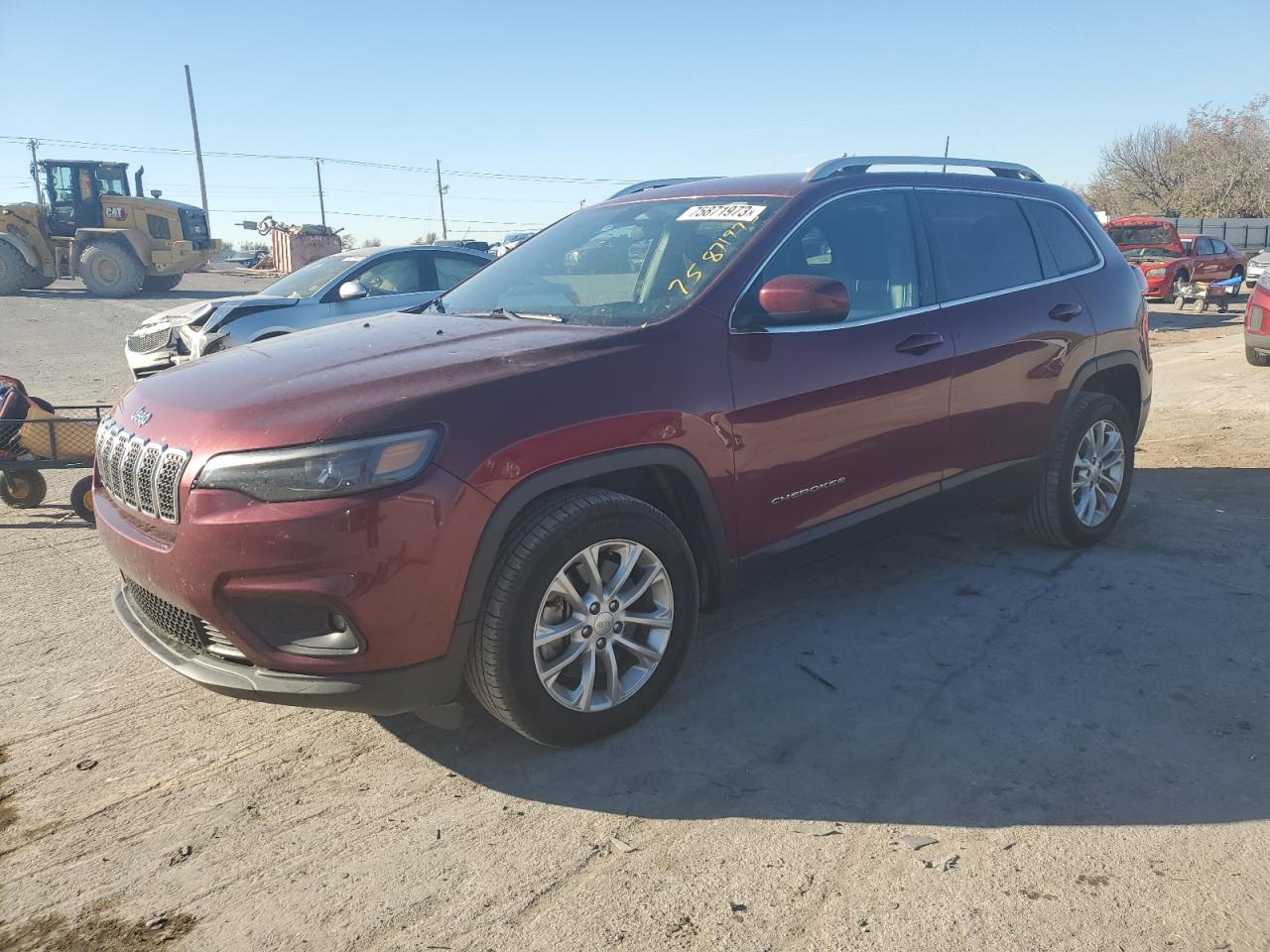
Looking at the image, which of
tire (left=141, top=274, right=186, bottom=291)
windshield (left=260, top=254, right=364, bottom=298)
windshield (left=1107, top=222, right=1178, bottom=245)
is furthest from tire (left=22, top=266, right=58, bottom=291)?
windshield (left=1107, top=222, right=1178, bottom=245)

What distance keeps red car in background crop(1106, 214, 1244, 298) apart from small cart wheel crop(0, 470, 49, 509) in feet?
73.3

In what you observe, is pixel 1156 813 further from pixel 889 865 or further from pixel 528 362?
pixel 528 362

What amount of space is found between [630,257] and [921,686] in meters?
2.05

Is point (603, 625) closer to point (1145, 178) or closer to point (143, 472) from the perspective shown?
point (143, 472)

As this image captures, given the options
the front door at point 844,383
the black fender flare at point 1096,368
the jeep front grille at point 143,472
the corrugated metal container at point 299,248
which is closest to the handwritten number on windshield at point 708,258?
the front door at point 844,383

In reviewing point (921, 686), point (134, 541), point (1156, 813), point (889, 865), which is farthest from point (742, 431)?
point (134, 541)

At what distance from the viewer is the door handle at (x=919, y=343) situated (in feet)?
13.0

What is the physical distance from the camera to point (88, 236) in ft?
83.9

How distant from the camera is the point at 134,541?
2934 mm

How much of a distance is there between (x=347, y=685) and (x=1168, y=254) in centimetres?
2490

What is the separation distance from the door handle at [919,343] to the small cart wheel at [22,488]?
526cm

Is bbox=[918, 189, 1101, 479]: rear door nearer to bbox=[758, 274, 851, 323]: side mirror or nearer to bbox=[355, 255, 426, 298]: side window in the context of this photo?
bbox=[758, 274, 851, 323]: side mirror

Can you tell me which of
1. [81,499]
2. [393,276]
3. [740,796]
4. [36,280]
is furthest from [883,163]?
[36,280]

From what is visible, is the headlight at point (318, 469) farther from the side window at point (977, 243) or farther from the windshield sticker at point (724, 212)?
the side window at point (977, 243)
